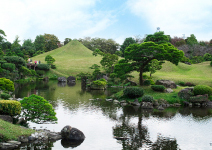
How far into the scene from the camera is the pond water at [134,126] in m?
12.5

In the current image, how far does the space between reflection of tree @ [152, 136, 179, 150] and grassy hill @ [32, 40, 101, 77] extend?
55.0m

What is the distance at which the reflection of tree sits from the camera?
1217cm

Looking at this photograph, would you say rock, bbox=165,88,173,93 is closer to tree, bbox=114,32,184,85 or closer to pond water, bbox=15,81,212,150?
tree, bbox=114,32,184,85

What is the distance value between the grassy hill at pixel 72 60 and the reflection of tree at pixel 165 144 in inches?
2166

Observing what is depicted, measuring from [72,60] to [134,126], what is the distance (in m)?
71.9

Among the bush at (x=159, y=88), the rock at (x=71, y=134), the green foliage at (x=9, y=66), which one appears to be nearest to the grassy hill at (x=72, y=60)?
the green foliage at (x=9, y=66)

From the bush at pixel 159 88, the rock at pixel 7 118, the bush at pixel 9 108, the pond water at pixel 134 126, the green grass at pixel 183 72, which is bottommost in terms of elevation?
the pond water at pixel 134 126

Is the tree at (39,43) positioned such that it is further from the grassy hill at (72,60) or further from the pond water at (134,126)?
the pond water at (134,126)

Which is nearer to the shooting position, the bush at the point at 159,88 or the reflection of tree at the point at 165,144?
the reflection of tree at the point at 165,144

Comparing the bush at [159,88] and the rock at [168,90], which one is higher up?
the bush at [159,88]

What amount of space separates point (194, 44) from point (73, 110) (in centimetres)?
6780

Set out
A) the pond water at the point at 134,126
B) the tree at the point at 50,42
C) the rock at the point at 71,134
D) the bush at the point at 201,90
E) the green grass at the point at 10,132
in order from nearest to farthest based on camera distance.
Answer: the green grass at the point at 10,132 < the pond water at the point at 134,126 < the rock at the point at 71,134 < the bush at the point at 201,90 < the tree at the point at 50,42

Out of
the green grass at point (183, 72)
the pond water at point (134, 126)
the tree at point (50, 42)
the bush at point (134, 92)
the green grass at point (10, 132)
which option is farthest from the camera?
the tree at point (50, 42)

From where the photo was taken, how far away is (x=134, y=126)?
16.2 m
